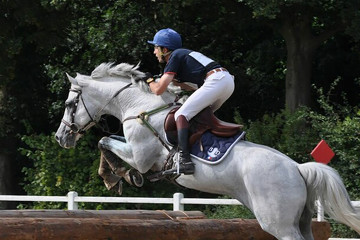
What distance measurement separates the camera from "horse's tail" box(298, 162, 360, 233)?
6879 millimetres

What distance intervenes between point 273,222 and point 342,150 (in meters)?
7.37

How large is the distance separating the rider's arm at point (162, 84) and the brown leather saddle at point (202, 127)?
0.23m

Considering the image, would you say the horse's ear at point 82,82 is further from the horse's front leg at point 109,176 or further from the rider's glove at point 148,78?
the horse's front leg at point 109,176

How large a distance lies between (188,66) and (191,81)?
0.55 ft

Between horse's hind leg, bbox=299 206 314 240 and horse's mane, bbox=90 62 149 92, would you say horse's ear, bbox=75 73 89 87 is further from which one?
horse's hind leg, bbox=299 206 314 240

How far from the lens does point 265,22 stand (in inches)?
642

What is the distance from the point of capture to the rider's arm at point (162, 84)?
7273 mm

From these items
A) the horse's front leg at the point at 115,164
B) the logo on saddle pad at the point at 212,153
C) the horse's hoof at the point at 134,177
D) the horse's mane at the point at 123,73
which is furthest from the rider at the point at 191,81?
the horse's hoof at the point at 134,177

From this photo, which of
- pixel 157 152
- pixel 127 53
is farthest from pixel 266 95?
pixel 157 152

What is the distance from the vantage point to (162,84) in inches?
289

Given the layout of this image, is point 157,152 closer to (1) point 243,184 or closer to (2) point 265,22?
(1) point 243,184

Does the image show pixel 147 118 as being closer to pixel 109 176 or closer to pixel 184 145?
pixel 184 145

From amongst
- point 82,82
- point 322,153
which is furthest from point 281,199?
point 322,153

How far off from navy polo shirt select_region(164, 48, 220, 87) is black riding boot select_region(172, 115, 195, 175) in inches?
17.0
